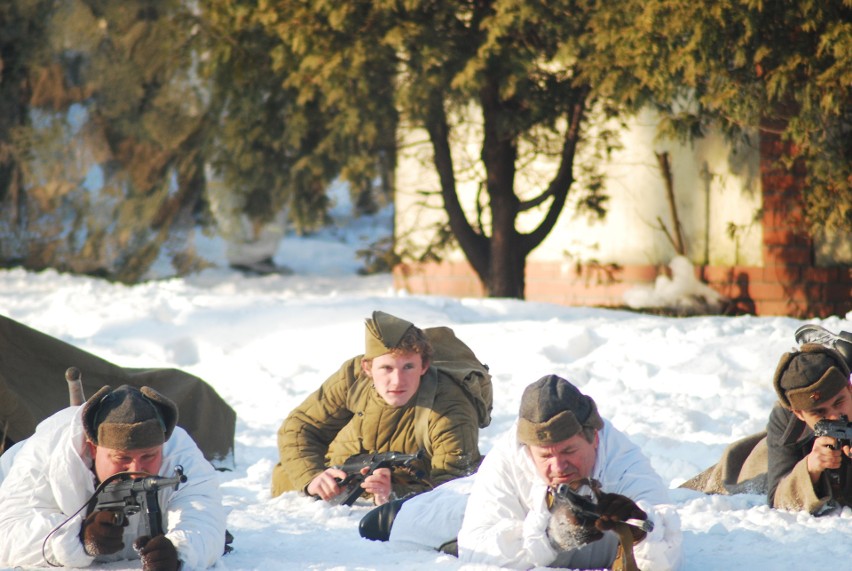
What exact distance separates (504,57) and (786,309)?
4.05 m

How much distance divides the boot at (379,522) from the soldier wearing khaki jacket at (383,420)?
286 millimetres

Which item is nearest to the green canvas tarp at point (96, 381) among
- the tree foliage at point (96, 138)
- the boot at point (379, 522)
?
the boot at point (379, 522)

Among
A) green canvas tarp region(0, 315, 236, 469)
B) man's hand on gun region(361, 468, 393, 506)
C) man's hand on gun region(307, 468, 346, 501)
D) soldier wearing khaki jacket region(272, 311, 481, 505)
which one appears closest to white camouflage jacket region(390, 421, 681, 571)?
man's hand on gun region(361, 468, 393, 506)

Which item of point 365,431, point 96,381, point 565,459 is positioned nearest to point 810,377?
point 565,459

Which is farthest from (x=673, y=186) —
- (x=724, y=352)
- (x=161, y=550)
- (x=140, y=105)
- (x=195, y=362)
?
(x=161, y=550)

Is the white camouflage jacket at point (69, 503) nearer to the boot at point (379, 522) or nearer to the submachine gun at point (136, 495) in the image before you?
the submachine gun at point (136, 495)

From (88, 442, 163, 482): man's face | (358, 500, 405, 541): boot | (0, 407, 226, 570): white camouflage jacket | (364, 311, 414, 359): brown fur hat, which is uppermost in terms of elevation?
(364, 311, 414, 359): brown fur hat

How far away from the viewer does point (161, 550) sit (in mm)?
3590

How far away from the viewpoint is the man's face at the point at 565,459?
3.43 m

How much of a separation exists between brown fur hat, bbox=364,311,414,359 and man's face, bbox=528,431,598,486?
1.61 meters

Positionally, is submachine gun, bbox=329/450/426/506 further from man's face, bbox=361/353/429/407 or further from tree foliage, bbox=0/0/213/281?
tree foliage, bbox=0/0/213/281

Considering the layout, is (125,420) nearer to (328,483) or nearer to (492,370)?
(328,483)

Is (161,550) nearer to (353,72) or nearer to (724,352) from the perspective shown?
(724,352)

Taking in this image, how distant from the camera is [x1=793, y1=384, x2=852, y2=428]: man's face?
13.9 feet
